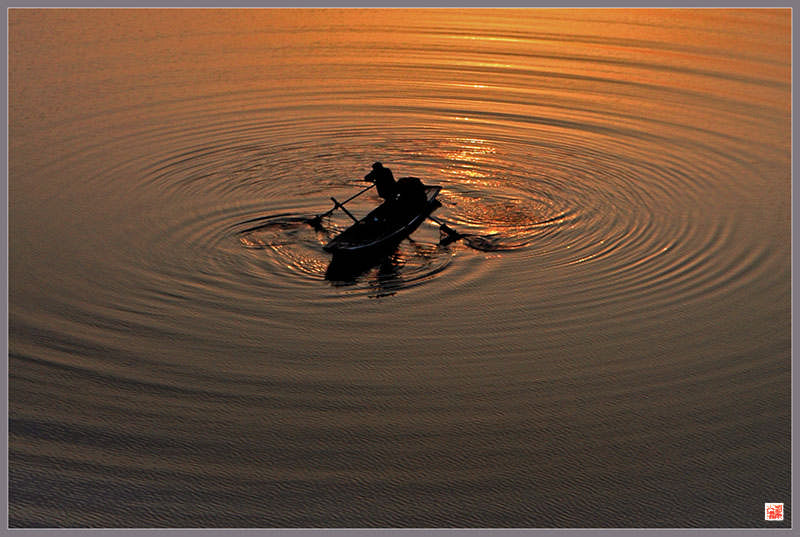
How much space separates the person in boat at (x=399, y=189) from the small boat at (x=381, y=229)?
3.2 inches

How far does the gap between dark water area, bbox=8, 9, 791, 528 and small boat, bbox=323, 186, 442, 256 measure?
13.7 inches

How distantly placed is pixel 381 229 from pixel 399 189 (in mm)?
1409

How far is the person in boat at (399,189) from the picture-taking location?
18.9 m

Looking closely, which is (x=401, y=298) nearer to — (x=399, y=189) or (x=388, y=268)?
(x=388, y=268)

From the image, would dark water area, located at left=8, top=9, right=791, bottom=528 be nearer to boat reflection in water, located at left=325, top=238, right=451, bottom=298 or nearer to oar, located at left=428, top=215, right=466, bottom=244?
boat reflection in water, located at left=325, top=238, right=451, bottom=298

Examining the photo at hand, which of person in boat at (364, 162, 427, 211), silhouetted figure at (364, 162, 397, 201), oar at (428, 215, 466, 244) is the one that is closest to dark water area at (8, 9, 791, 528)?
oar at (428, 215, 466, 244)

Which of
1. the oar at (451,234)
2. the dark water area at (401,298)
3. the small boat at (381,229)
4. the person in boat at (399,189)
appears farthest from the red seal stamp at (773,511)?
the person in boat at (399,189)

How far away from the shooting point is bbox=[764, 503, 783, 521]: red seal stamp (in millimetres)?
11539

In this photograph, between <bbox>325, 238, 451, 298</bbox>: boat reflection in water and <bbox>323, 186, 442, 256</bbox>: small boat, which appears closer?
<bbox>325, 238, 451, 298</bbox>: boat reflection in water

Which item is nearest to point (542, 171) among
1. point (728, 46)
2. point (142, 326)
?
point (142, 326)

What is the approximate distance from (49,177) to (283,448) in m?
11.6

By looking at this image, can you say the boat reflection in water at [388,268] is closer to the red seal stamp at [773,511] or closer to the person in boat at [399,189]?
the person in boat at [399,189]

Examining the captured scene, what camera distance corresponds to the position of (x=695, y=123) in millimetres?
24797

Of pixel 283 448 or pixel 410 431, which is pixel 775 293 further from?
pixel 283 448
